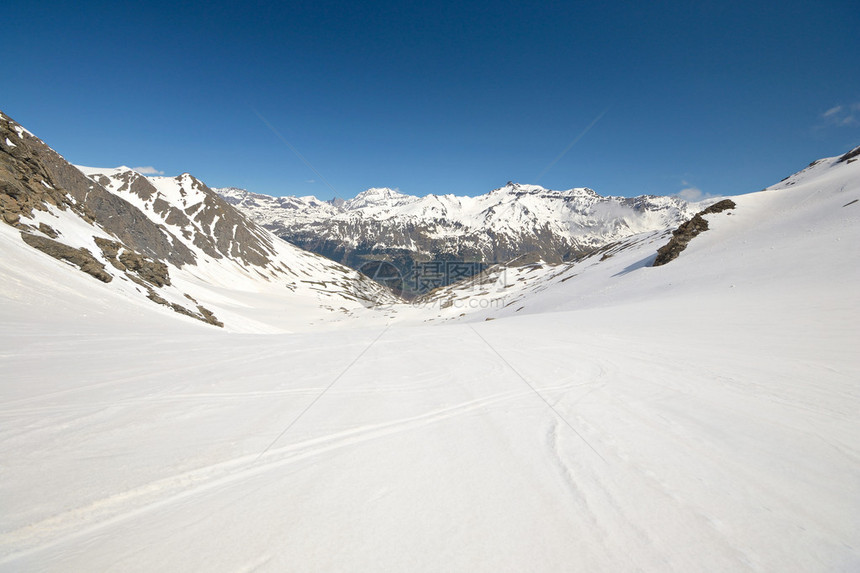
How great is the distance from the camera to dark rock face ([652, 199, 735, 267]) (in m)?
32.6

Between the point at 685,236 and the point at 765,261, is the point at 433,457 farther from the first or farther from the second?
the point at 685,236

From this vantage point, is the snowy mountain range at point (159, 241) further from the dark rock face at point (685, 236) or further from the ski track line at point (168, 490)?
the dark rock face at point (685, 236)

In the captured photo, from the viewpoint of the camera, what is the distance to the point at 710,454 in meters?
3.49

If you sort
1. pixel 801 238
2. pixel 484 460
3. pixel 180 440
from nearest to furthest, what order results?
1. pixel 484 460
2. pixel 180 440
3. pixel 801 238

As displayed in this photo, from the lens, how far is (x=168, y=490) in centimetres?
288

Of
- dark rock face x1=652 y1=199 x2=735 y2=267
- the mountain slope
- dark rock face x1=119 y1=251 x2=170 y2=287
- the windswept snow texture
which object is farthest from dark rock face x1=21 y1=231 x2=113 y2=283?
dark rock face x1=652 y1=199 x2=735 y2=267

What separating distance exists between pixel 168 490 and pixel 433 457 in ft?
8.22

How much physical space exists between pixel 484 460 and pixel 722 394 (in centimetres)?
464

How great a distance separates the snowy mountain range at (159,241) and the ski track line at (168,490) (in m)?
17.9

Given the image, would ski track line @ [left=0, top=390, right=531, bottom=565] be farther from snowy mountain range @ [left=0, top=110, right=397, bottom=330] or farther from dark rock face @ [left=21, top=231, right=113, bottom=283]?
dark rock face @ [left=21, top=231, right=113, bottom=283]

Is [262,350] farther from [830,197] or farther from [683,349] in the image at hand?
[830,197]

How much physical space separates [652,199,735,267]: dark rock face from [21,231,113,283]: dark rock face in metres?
43.5

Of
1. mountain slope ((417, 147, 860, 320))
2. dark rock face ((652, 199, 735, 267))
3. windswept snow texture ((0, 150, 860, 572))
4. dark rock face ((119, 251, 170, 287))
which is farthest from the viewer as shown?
dark rock face ((652, 199, 735, 267))

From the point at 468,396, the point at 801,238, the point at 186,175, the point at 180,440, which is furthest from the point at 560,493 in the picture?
the point at 186,175
